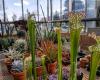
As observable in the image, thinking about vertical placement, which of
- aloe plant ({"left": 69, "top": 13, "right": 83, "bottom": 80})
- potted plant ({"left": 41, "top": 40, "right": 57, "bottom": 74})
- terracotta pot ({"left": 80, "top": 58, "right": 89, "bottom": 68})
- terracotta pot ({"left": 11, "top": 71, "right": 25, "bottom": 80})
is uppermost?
aloe plant ({"left": 69, "top": 13, "right": 83, "bottom": 80})

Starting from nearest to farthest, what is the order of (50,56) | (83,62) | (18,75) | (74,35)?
(74,35) → (18,75) → (50,56) → (83,62)

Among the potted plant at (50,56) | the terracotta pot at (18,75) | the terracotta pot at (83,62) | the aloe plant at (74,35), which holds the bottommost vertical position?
the terracotta pot at (18,75)

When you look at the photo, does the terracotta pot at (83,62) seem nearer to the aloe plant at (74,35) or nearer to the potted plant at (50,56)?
the potted plant at (50,56)

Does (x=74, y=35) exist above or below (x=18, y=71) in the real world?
above

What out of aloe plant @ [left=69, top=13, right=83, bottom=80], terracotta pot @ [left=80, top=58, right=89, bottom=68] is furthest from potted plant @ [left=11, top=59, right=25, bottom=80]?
aloe plant @ [left=69, top=13, right=83, bottom=80]

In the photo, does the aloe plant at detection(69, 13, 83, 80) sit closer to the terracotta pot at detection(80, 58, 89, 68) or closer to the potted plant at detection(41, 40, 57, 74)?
the potted plant at detection(41, 40, 57, 74)

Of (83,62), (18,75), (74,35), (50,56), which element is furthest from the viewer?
(83,62)

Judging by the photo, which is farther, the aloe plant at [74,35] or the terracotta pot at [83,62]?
the terracotta pot at [83,62]

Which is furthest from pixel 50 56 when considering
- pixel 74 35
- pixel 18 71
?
pixel 74 35

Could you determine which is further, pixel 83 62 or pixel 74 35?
pixel 83 62

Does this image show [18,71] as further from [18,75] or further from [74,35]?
[74,35]

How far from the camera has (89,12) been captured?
12.6m

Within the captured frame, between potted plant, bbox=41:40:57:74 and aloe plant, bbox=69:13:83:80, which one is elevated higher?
aloe plant, bbox=69:13:83:80

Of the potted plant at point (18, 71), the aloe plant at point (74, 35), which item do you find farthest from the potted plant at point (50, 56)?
the aloe plant at point (74, 35)
